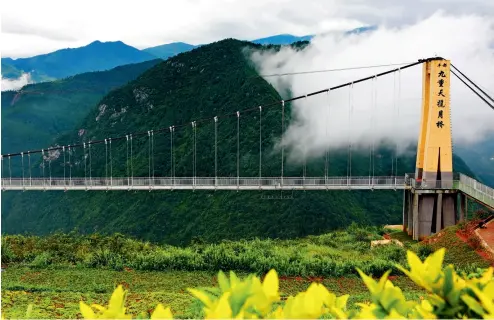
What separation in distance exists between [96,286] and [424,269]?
11245 millimetres

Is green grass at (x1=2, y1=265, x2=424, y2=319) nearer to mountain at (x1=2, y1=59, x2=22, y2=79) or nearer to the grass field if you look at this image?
the grass field

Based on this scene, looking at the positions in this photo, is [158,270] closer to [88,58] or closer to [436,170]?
[436,170]

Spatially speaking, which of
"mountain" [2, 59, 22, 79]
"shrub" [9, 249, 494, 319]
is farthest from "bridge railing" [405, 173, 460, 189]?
"mountain" [2, 59, 22, 79]

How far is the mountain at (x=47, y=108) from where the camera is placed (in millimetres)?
66312

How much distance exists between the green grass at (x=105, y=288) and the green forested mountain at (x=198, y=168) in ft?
35.6

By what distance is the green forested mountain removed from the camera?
96.7 feet

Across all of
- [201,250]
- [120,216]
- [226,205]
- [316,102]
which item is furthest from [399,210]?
Answer: [201,250]

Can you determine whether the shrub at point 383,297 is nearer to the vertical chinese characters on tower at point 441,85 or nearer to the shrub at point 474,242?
the shrub at point 474,242

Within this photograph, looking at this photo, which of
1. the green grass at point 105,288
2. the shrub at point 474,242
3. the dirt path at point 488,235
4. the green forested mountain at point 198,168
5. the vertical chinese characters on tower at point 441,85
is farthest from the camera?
the green forested mountain at point 198,168

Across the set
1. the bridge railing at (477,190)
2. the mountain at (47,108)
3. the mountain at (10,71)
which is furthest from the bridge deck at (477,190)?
the mountain at (10,71)

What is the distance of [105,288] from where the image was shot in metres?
11.9

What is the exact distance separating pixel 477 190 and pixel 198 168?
2210 centimetres

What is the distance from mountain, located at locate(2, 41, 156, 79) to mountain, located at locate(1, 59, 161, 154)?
70890mm

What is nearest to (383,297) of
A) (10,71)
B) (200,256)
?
(200,256)
